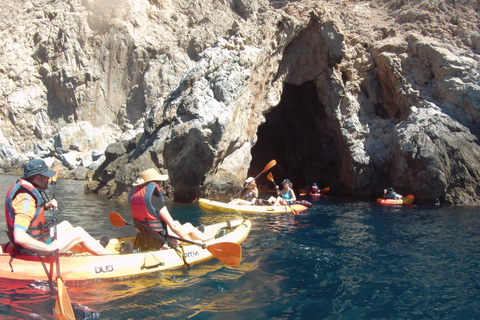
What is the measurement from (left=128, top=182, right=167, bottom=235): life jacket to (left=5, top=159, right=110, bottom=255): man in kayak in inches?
34.5

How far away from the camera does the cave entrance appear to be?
2135cm

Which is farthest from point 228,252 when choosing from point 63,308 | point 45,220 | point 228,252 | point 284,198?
point 284,198

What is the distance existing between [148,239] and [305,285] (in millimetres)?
2644

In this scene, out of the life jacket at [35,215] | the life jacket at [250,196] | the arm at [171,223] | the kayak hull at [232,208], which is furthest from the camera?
the life jacket at [250,196]

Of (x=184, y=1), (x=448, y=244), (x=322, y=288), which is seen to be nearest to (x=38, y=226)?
(x=322, y=288)

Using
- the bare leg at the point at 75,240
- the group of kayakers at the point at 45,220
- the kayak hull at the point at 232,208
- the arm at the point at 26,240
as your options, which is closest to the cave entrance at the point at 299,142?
the kayak hull at the point at 232,208

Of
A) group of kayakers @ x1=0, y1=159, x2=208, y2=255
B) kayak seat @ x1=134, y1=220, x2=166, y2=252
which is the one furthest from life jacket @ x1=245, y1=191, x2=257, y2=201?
kayak seat @ x1=134, y1=220, x2=166, y2=252

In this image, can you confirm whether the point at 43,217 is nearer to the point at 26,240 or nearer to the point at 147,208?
the point at 26,240

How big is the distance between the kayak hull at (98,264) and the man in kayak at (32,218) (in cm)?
19

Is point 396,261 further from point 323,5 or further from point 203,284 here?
point 323,5

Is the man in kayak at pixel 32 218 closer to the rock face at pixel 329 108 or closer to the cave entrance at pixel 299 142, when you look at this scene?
the rock face at pixel 329 108

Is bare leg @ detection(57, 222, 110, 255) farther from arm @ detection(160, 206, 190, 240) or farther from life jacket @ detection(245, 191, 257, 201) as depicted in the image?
life jacket @ detection(245, 191, 257, 201)

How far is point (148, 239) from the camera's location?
18.7 feet

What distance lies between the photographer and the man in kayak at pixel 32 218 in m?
4.07
